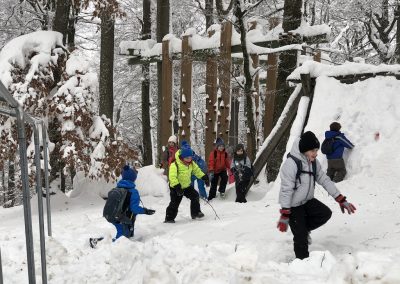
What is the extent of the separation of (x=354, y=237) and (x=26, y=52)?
25.9ft

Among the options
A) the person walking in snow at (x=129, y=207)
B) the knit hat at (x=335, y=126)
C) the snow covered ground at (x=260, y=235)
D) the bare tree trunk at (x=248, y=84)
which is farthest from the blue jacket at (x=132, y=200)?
the bare tree trunk at (x=248, y=84)

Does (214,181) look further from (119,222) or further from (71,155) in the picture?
(119,222)

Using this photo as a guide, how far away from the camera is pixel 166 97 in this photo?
39.3 ft

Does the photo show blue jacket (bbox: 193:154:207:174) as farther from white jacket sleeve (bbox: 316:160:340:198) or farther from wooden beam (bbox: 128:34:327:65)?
white jacket sleeve (bbox: 316:160:340:198)

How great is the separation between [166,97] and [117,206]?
18.5 feet

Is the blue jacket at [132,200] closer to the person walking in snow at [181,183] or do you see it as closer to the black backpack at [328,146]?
the person walking in snow at [181,183]

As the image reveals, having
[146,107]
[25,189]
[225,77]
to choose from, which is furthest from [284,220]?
[146,107]

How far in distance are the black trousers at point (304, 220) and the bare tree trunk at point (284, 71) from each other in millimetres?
4754

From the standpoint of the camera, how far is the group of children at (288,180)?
4855 mm

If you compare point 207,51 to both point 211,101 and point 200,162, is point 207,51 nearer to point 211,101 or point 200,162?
point 211,101

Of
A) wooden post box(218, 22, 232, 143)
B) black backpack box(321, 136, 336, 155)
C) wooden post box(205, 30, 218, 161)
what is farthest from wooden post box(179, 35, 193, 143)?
black backpack box(321, 136, 336, 155)

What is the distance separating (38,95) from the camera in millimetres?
9688

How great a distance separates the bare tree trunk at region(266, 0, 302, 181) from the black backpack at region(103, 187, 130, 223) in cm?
417

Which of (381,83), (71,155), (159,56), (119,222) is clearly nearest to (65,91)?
(71,155)
